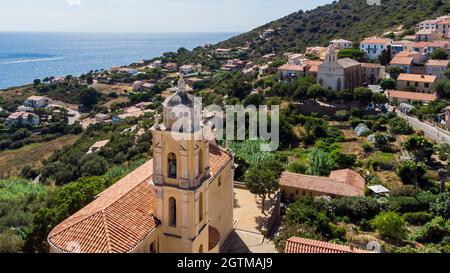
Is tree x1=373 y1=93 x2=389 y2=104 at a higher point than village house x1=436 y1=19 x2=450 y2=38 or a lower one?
lower

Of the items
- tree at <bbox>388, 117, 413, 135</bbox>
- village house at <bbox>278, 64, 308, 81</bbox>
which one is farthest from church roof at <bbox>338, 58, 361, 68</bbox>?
tree at <bbox>388, 117, 413, 135</bbox>

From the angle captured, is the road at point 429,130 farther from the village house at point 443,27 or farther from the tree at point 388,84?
the village house at point 443,27

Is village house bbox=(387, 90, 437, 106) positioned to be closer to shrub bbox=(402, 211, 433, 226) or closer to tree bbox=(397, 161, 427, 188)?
tree bbox=(397, 161, 427, 188)

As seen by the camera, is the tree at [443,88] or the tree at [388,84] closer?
the tree at [443,88]


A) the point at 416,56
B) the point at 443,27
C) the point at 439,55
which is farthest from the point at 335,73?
the point at 443,27

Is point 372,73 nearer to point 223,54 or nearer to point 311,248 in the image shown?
point 311,248

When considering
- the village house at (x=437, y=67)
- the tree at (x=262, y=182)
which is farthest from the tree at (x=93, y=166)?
the village house at (x=437, y=67)
